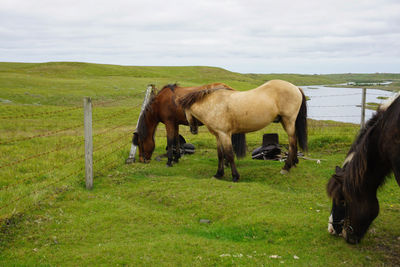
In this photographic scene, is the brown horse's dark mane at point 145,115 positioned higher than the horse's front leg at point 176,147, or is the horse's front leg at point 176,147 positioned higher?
the brown horse's dark mane at point 145,115

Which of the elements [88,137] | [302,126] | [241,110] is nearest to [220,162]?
[241,110]

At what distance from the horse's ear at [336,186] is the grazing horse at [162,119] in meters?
5.55

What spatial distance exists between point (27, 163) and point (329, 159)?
835 cm

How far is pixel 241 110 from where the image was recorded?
25.1ft

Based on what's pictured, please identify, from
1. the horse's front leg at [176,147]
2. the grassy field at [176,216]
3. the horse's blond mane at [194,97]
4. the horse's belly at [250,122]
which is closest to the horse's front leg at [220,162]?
the grassy field at [176,216]

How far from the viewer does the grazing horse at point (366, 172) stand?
3895 mm

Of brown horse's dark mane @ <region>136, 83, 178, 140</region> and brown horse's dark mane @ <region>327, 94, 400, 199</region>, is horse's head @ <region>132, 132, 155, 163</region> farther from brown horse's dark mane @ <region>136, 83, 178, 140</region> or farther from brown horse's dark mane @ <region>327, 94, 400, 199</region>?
brown horse's dark mane @ <region>327, 94, 400, 199</region>

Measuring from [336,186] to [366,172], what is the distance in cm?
41

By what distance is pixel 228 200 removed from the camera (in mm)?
6246

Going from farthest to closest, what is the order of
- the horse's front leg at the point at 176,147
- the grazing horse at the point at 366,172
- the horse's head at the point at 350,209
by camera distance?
the horse's front leg at the point at 176,147 < the horse's head at the point at 350,209 < the grazing horse at the point at 366,172

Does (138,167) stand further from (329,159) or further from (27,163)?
(329,159)

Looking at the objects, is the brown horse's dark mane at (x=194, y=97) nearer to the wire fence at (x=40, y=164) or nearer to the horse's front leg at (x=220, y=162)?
the horse's front leg at (x=220, y=162)

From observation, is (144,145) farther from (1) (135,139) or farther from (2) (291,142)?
(2) (291,142)

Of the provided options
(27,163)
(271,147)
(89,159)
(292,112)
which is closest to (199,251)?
(89,159)
